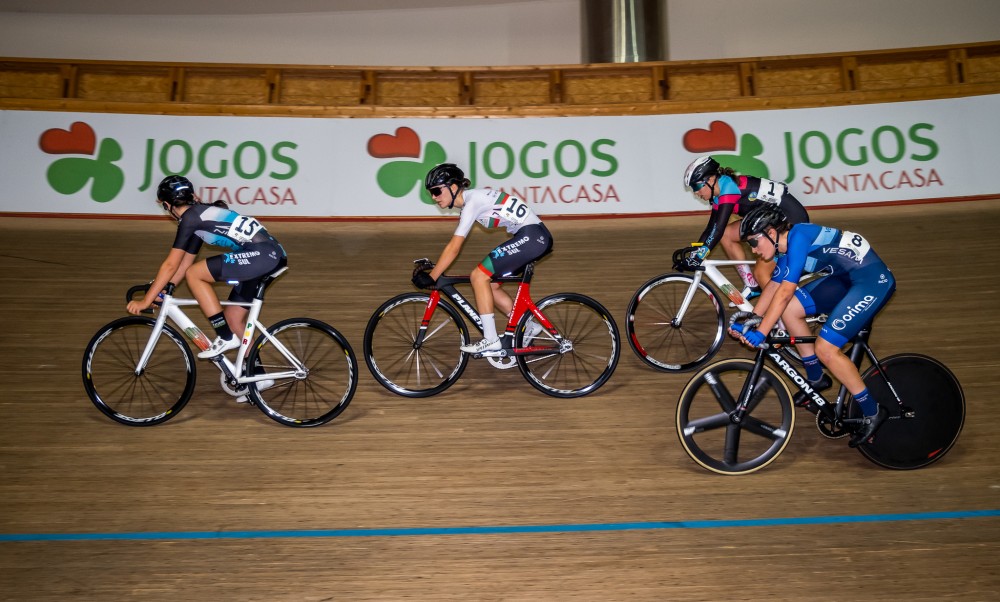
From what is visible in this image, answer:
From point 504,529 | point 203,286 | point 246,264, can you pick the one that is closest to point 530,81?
point 246,264

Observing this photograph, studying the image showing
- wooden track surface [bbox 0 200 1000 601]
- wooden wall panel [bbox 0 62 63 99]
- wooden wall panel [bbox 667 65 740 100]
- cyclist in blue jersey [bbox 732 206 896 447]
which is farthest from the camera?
wooden wall panel [bbox 667 65 740 100]

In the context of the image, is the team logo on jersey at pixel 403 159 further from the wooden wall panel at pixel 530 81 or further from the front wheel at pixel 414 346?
the front wheel at pixel 414 346

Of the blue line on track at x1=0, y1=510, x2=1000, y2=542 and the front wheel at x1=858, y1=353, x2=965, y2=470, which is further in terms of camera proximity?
the front wheel at x1=858, y1=353, x2=965, y2=470

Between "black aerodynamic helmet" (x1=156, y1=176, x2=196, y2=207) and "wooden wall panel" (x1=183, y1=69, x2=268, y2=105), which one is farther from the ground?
"wooden wall panel" (x1=183, y1=69, x2=268, y2=105)

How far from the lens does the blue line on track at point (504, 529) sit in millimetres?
3285

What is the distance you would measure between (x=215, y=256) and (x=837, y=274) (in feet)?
10.1

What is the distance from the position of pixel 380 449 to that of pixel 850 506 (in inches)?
86.6

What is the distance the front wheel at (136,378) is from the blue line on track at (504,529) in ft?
3.29

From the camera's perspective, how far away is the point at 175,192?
409 centimetres

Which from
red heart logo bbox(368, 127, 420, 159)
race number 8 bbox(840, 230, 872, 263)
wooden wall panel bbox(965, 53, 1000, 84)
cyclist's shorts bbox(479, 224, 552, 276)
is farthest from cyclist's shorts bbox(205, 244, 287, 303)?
wooden wall panel bbox(965, 53, 1000, 84)

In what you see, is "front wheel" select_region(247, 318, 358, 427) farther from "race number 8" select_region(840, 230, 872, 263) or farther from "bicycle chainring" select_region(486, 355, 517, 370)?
"race number 8" select_region(840, 230, 872, 263)

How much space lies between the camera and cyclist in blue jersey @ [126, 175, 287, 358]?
4105mm

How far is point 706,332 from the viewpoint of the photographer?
501 centimetres

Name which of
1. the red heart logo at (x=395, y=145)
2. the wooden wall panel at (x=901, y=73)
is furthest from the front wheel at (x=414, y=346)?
the wooden wall panel at (x=901, y=73)
